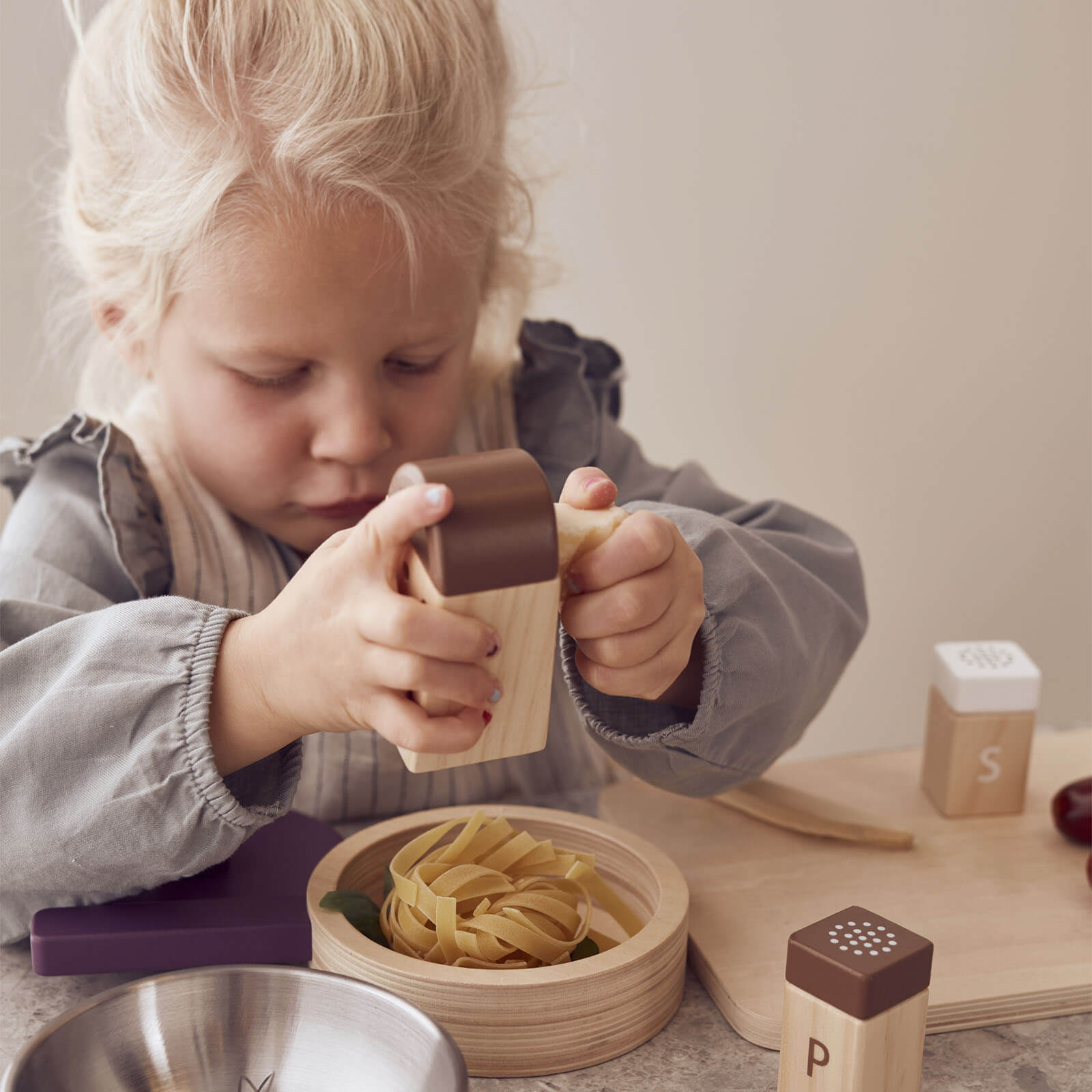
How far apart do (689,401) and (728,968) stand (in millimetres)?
910

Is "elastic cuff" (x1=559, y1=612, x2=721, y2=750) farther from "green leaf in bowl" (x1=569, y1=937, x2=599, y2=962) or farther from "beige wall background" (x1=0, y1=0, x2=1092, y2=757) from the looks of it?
"beige wall background" (x1=0, y1=0, x2=1092, y2=757)

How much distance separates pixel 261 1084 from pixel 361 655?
0.17 m

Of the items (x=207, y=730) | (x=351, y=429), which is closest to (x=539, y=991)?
(x=207, y=730)

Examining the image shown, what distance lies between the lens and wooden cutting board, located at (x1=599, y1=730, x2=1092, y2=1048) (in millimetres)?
541

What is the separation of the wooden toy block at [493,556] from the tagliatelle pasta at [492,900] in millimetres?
108

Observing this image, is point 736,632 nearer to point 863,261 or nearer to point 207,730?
point 207,730

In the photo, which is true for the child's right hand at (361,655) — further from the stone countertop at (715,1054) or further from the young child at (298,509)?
the stone countertop at (715,1054)

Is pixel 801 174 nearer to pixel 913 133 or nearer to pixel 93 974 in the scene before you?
pixel 913 133

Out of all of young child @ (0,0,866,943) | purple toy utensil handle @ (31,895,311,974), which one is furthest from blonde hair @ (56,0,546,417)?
purple toy utensil handle @ (31,895,311,974)

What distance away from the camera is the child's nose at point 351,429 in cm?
67

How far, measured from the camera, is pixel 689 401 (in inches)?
54.1

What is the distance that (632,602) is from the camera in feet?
1.51

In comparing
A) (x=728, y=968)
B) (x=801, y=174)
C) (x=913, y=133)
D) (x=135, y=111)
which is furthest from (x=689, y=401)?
(x=728, y=968)

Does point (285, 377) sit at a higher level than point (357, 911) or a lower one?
higher
